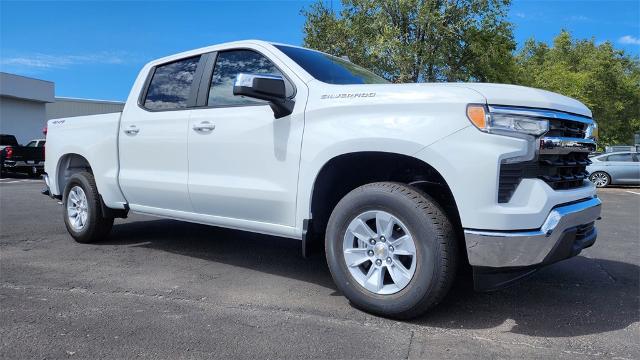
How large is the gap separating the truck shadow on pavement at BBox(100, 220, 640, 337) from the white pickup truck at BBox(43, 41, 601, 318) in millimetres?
410

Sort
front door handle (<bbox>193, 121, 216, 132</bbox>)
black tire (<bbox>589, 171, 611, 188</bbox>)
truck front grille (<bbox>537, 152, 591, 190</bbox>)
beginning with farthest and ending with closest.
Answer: black tire (<bbox>589, 171, 611, 188</bbox>) < front door handle (<bbox>193, 121, 216, 132</bbox>) < truck front grille (<bbox>537, 152, 591, 190</bbox>)

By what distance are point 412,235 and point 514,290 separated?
144cm

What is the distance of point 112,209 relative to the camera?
229 inches

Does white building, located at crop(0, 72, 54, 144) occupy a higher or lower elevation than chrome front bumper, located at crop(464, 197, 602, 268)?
higher

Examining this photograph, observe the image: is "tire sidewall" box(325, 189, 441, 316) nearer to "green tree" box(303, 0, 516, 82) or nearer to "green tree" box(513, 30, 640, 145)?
"green tree" box(303, 0, 516, 82)

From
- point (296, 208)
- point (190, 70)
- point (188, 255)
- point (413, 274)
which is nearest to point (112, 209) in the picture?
point (188, 255)

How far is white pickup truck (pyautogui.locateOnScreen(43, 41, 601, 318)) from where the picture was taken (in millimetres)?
3127

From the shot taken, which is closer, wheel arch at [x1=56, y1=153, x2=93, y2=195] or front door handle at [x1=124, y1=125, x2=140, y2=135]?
front door handle at [x1=124, y1=125, x2=140, y2=135]

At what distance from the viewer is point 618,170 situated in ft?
61.8

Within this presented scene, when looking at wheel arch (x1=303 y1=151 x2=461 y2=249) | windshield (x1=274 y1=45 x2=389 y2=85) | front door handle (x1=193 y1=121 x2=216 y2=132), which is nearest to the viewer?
wheel arch (x1=303 y1=151 x2=461 y2=249)

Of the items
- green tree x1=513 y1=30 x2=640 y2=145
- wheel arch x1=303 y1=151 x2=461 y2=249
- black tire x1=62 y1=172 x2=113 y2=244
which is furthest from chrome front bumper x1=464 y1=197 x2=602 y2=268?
green tree x1=513 y1=30 x2=640 y2=145

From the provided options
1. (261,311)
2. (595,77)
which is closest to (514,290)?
(261,311)

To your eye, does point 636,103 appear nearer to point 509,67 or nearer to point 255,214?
point 509,67

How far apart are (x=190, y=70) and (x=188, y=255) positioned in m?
1.91
